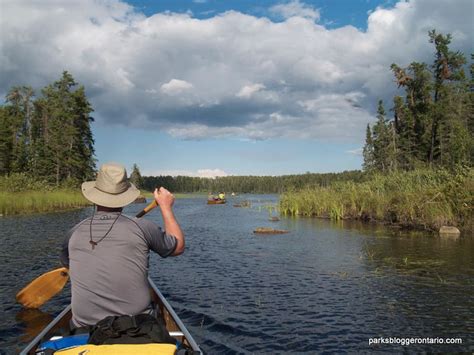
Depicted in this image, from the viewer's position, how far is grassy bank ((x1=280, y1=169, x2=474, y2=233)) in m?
19.4

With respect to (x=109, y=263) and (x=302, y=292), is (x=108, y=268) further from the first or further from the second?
(x=302, y=292)

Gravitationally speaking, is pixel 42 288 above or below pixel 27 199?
below

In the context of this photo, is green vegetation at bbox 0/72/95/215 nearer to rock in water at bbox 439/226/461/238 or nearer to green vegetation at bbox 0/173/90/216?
green vegetation at bbox 0/173/90/216

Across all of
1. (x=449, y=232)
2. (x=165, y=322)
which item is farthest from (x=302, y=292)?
(x=449, y=232)

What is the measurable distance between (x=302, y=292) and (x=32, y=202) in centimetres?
3218

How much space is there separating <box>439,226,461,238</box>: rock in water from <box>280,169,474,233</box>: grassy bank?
29.2 inches

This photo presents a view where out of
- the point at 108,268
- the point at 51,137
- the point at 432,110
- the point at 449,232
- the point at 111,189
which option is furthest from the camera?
the point at 51,137

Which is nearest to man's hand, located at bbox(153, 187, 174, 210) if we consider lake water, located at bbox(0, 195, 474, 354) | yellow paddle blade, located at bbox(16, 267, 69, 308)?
lake water, located at bbox(0, 195, 474, 354)

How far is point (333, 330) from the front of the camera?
7.59 m

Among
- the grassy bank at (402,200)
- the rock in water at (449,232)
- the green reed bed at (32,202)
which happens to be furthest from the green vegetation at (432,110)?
the green reed bed at (32,202)

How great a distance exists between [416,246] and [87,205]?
144 ft

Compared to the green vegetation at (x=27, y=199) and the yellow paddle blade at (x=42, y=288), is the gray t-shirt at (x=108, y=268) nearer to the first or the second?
the yellow paddle blade at (x=42, y=288)

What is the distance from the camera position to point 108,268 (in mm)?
3988

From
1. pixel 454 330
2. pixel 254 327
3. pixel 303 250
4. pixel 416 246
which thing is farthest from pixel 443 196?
pixel 254 327
